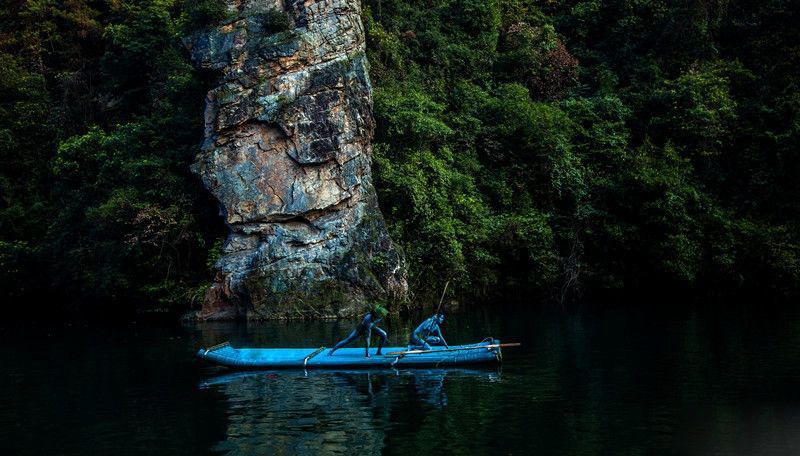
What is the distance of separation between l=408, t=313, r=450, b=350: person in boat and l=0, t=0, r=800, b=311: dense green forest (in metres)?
10.9

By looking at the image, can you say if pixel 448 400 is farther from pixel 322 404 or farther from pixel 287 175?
pixel 287 175

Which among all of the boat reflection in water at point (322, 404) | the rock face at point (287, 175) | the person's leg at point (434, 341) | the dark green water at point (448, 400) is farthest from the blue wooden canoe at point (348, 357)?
the rock face at point (287, 175)

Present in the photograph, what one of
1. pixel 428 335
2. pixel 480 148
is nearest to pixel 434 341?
pixel 428 335

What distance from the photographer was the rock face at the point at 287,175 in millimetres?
28000

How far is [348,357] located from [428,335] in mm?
1987

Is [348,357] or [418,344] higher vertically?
[418,344]

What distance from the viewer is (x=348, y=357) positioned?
17766 millimetres

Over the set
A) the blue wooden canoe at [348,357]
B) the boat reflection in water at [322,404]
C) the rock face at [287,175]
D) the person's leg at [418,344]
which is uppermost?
the rock face at [287,175]

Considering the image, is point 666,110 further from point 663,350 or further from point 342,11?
point 663,350

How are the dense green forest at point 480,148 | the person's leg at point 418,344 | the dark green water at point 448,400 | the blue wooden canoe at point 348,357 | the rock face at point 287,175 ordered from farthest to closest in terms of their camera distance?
the dense green forest at point 480,148 → the rock face at point 287,175 → the person's leg at point 418,344 → the blue wooden canoe at point 348,357 → the dark green water at point 448,400

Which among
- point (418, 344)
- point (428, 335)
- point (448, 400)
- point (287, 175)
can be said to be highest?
point (287, 175)

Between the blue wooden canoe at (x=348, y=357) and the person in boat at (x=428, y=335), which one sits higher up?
the person in boat at (x=428, y=335)

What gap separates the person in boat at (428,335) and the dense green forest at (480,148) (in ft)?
35.8

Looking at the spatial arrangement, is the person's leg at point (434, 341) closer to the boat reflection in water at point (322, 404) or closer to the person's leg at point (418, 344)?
the person's leg at point (418, 344)
